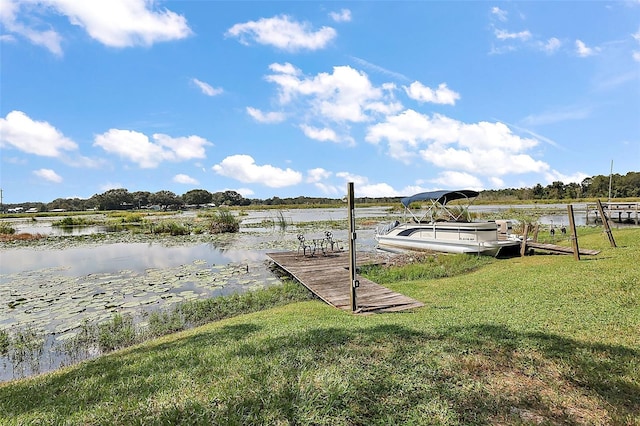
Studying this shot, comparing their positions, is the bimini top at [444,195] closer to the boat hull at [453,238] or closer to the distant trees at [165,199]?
the boat hull at [453,238]

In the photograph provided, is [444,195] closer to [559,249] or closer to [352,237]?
[559,249]

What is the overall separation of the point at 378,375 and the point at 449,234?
537 inches

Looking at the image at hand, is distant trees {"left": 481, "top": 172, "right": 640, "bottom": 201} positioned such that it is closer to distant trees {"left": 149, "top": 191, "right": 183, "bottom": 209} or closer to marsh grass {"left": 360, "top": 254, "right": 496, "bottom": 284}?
marsh grass {"left": 360, "top": 254, "right": 496, "bottom": 284}

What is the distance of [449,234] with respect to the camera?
1590 centimetres

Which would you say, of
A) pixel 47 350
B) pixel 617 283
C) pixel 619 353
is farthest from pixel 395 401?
pixel 47 350

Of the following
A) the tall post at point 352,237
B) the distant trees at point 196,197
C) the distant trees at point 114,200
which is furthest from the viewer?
the distant trees at point 196,197

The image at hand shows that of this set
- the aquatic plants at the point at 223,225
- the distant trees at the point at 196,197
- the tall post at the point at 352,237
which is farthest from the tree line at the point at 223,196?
the tall post at the point at 352,237

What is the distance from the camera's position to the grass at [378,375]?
2871mm

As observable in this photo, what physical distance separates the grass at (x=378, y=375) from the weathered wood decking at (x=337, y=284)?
1.56 meters

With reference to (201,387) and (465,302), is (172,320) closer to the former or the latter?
(201,387)

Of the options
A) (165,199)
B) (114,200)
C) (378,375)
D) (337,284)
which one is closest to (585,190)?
(337,284)

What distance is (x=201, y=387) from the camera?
344 cm

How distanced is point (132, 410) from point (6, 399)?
204 cm

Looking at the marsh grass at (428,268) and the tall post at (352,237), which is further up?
the tall post at (352,237)
